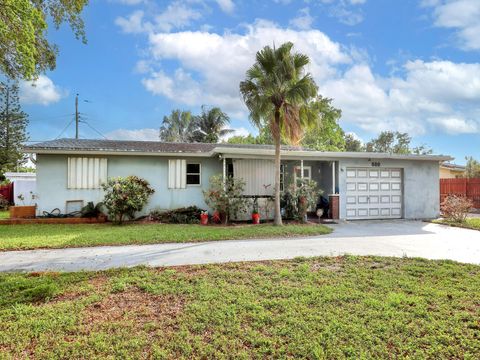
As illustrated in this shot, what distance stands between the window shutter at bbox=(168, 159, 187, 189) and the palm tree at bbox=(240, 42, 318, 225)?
421 cm

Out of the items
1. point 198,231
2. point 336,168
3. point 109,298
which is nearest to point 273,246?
point 198,231

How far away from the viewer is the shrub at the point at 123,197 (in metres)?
10.3

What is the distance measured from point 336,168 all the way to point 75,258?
10.7m

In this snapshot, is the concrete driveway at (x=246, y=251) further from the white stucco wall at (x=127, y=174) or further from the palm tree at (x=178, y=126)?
the palm tree at (x=178, y=126)

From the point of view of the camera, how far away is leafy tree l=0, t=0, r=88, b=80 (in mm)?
5377

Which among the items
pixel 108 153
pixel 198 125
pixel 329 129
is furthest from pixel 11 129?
pixel 329 129

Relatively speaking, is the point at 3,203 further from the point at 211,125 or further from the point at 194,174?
the point at 211,125

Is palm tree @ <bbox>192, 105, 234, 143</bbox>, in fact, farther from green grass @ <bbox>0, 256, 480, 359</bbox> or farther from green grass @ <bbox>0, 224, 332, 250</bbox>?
green grass @ <bbox>0, 256, 480, 359</bbox>

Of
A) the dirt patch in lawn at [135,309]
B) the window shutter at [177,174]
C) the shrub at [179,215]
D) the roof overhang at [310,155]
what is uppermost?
the roof overhang at [310,155]

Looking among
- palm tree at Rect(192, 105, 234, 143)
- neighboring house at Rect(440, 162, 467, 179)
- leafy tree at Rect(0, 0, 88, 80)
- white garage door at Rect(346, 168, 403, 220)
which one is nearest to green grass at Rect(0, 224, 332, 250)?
white garage door at Rect(346, 168, 403, 220)

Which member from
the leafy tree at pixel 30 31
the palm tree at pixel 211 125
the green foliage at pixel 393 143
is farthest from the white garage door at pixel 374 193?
the green foliage at pixel 393 143

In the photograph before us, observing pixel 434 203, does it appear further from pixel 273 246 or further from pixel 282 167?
pixel 273 246

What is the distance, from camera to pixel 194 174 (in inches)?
501

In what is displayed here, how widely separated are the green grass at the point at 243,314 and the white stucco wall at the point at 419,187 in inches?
356
